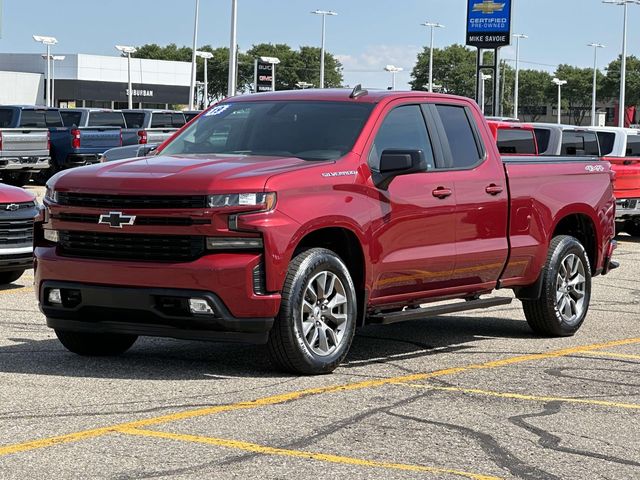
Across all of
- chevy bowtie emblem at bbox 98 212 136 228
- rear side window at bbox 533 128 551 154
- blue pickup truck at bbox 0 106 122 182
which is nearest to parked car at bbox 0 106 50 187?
blue pickup truck at bbox 0 106 122 182

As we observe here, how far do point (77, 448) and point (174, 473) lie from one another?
0.67 metres

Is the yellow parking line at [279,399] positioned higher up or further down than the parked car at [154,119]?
further down

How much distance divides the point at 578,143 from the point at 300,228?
1450 centimetres

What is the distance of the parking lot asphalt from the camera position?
5918mm

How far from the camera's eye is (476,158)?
388 inches

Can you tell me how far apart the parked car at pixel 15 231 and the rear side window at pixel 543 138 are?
33.5 feet

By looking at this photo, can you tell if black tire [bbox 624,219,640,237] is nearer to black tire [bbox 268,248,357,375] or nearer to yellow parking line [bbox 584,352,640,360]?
yellow parking line [bbox 584,352,640,360]

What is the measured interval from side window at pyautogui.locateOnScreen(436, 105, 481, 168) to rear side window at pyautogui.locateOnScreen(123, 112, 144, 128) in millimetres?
28487

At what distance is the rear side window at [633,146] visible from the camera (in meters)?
23.1

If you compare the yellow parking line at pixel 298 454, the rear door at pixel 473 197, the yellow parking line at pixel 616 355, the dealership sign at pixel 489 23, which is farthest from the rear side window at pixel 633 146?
the dealership sign at pixel 489 23

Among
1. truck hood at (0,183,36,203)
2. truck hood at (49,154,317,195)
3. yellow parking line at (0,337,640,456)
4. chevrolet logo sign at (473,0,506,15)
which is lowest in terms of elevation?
yellow parking line at (0,337,640,456)

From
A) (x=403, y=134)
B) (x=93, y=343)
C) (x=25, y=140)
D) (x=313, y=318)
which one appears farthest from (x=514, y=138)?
(x=25, y=140)

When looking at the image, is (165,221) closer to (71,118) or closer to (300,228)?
(300,228)

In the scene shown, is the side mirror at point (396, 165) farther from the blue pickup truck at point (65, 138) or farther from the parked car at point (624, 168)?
the blue pickup truck at point (65, 138)
